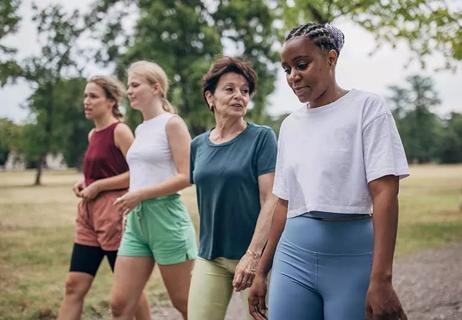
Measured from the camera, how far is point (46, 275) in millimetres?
8766

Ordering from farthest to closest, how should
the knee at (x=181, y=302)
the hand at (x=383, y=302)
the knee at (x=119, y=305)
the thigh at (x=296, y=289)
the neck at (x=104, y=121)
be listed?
the neck at (x=104, y=121), the knee at (x=181, y=302), the knee at (x=119, y=305), the thigh at (x=296, y=289), the hand at (x=383, y=302)

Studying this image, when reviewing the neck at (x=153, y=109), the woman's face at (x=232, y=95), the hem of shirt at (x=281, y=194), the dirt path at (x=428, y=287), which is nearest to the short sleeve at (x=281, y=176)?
the hem of shirt at (x=281, y=194)

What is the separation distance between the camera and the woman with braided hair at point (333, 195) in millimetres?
2191

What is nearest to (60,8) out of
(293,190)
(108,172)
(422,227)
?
(422,227)

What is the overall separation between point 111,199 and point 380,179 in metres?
2.81

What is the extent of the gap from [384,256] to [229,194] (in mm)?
1240

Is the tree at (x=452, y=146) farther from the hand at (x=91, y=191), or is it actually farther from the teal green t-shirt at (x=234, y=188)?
the teal green t-shirt at (x=234, y=188)

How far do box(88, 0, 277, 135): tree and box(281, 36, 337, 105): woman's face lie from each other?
29.3 metres

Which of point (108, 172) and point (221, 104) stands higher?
point (221, 104)

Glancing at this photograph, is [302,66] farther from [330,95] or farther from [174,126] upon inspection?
[174,126]

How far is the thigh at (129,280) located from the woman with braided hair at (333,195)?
1.71m

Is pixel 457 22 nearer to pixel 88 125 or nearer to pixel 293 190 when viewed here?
pixel 293 190

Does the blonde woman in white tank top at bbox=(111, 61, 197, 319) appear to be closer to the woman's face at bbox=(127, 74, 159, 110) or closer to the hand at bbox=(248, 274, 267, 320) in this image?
the woman's face at bbox=(127, 74, 159, 110)

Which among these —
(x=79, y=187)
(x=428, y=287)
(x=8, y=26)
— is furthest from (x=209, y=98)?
(x=8, y=26)
